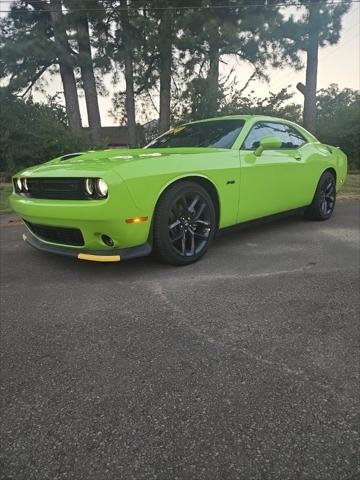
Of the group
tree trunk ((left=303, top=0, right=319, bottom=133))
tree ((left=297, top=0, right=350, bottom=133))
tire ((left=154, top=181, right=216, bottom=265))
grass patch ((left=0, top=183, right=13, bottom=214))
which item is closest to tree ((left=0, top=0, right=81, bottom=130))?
grass patch ((left=0, top=183, right=13, bottom=214))

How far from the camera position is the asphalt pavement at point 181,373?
53.4 inches

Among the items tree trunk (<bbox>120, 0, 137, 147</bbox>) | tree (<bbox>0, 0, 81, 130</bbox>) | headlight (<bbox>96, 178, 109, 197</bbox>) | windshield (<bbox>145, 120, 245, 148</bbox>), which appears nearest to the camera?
headlight (<bbox>96, 178, 109, 197</bbox>)

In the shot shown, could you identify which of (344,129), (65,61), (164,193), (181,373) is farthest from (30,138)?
(344,129)

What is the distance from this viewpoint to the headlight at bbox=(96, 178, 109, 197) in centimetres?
288

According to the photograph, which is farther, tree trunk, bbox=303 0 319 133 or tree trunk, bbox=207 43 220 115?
tree trunk, bbox=207 43 220 115

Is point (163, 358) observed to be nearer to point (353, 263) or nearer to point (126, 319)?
point (126, 319)

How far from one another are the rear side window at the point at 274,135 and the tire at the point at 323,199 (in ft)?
1.97

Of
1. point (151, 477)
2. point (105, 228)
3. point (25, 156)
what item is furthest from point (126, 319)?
point (25, 156)

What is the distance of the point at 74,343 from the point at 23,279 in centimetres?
129

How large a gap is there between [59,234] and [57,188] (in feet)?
1.27

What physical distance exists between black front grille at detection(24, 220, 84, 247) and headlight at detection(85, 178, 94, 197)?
32 cm

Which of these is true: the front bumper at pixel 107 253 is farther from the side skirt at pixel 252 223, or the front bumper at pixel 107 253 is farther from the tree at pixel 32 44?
the tree at pixel 32 44

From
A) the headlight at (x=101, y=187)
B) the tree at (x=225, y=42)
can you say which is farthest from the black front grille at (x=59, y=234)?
the tree at (x=225, y=42)

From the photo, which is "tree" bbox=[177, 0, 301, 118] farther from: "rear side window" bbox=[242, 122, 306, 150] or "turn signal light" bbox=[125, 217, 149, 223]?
"turn signal light" bbox=[125, 217, 149, 223]
